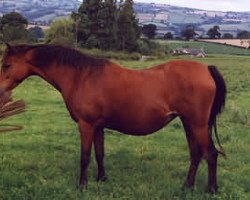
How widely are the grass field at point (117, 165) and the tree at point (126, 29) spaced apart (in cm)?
3936

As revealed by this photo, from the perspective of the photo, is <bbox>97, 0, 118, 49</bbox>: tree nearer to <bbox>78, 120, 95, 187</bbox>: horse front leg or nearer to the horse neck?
the horse neck

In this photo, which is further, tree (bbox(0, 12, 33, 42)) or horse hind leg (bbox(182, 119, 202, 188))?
tree (bbox(0, 12, 33, 42))

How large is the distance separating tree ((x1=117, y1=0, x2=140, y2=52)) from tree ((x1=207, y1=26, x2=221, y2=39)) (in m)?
44.2

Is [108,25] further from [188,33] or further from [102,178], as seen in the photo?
[188,33]

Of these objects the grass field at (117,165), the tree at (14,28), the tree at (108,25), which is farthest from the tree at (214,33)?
the grass field at (117,165)

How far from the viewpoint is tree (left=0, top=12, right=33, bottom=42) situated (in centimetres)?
3934

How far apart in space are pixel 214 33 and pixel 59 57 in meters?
89.8

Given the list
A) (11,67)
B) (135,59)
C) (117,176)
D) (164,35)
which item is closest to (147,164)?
(117,176)

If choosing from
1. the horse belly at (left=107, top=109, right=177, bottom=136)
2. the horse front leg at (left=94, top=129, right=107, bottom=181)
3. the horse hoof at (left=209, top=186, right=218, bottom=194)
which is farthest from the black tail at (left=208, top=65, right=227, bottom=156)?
the horse front leg at (left=94, top=129, right=107, bottom=181)

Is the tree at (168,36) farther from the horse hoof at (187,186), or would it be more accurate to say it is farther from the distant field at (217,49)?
the horse hoof at (187,186)

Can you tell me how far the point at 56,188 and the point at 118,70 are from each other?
1.81 meters

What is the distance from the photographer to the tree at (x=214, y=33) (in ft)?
307

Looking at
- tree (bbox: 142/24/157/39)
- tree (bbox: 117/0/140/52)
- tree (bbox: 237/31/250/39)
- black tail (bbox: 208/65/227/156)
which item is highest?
black tail (bbox: 208/65/227/156)

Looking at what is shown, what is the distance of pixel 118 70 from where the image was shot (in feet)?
22.8
